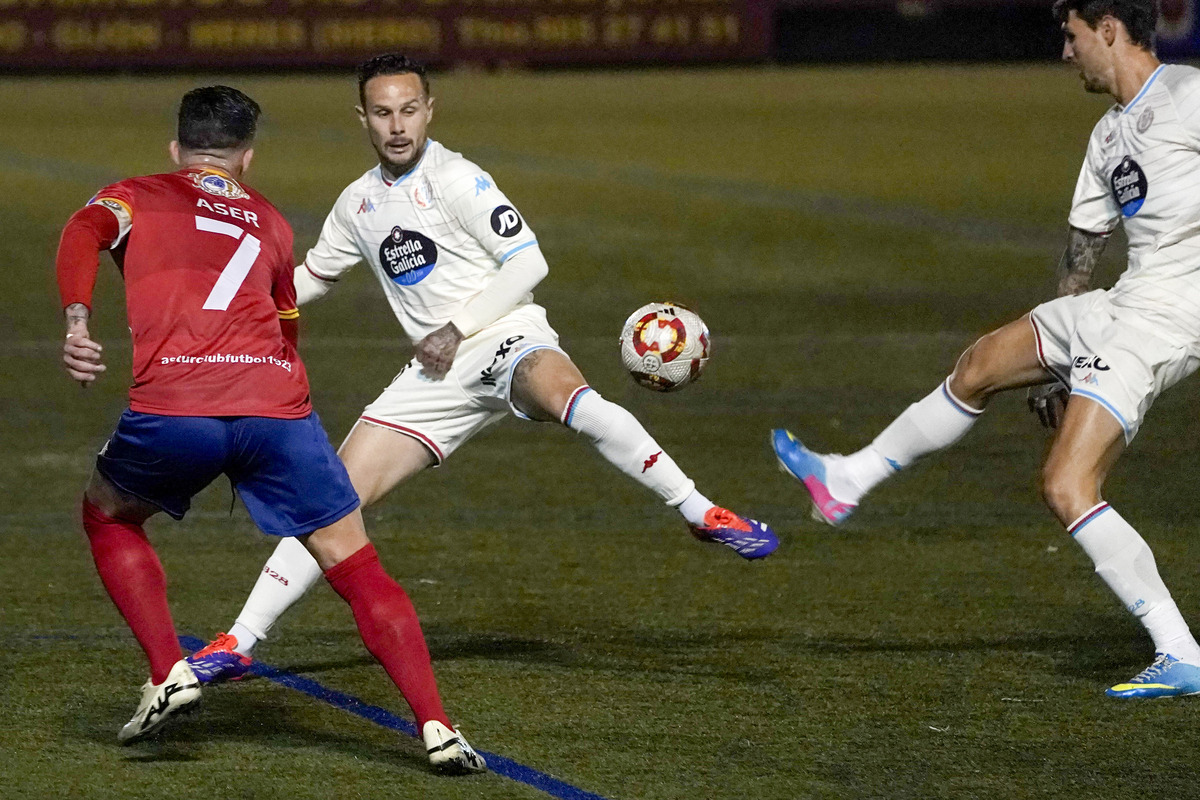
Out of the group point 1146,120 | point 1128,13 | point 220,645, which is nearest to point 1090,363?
point 1146,120

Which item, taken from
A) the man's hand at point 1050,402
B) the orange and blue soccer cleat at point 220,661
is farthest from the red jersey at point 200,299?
the man's hand at point 1050,402

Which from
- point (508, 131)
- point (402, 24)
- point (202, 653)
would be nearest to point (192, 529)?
point (202, 653)

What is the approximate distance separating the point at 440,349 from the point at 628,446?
0.66m

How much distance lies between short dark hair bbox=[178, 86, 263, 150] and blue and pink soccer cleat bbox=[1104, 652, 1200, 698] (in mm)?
2942

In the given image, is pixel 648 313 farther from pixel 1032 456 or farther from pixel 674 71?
pixel 674 71

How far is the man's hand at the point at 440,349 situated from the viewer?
5660mm

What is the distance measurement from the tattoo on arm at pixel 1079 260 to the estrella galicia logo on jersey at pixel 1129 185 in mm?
203

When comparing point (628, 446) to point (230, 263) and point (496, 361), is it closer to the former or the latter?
point (496, 361)

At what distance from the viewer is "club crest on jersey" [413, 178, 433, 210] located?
579 cm

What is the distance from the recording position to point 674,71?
27.9 m

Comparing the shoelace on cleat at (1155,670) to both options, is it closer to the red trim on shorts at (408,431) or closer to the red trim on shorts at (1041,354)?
the red trim on shorts at (1041,354)

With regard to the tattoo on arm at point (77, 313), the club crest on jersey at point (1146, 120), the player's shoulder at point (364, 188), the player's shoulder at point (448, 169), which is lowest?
the player's shoulder at point (364, 188)

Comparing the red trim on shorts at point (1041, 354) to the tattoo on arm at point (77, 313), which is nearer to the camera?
the tattoo on arm at point (77, 313)

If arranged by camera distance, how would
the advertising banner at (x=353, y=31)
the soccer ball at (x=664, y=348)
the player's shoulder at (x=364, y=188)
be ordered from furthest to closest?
the advertising banner at (x=353, y=31), the soccer ball at (x=664, y=348), the player's shoulder at (x=364, y=188)
